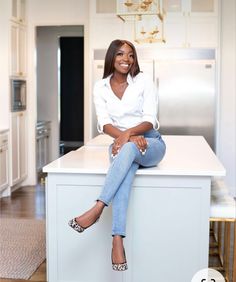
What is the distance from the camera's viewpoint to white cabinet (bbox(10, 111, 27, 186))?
565 centimetres

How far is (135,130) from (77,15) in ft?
11.7

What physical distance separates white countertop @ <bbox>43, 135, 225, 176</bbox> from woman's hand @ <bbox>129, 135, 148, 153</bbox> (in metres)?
0.14

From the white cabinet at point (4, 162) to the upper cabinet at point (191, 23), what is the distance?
211 cm

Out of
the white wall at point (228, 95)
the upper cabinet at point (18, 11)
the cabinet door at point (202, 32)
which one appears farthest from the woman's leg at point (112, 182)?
the upper cabinet at point (18, 11)

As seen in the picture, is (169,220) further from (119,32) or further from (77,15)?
(77,15)

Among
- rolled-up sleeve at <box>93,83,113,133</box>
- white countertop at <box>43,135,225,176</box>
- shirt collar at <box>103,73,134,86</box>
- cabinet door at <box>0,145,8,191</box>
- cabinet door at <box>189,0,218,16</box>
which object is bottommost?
cabinet door at <box>0,145,8,191</box>

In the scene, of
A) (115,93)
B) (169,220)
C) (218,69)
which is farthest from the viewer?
(218,69)

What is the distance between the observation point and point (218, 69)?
5344mm

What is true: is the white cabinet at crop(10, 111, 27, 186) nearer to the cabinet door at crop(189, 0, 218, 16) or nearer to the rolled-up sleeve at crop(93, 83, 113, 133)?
the cabinet door at crop(189, 0, 218, 16)

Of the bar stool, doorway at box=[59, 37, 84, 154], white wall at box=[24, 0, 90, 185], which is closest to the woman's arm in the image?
the bar stool

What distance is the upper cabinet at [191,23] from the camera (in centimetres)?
533

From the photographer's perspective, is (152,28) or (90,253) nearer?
(90,253)

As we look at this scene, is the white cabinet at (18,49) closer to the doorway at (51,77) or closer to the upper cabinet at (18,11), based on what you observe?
the upper cabinet at (18,11)

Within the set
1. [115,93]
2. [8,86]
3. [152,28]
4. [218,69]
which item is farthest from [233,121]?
[115,93]
